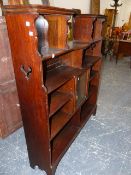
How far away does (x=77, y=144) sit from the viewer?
6.65 feet

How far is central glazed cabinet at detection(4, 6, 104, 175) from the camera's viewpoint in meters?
1.07

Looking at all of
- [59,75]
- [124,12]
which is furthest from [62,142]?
[124,12]

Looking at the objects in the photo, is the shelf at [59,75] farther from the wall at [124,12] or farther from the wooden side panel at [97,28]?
the wall at [124,12]

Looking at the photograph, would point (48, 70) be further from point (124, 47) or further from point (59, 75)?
point (124, 47)

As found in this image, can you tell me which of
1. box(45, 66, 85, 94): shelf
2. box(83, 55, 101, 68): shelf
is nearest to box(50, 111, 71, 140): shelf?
box(45, 66, 85, 94): shelf

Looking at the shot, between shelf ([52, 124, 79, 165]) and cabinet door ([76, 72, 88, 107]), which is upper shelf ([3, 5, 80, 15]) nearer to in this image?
cabinet door ([76, 72, 88, 107])

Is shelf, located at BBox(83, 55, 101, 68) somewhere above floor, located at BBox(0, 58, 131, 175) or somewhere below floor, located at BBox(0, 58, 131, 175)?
above

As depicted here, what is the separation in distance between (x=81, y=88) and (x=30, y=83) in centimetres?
71

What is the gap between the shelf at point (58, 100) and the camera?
1.44 meters

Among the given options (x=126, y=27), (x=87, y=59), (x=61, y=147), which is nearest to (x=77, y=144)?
(x=61, y=147)

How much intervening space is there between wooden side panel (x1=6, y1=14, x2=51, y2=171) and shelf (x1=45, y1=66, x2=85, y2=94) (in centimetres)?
15

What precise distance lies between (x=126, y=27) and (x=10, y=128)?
6946 mm

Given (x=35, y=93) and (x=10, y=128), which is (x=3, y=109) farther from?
(x=35, y=93)

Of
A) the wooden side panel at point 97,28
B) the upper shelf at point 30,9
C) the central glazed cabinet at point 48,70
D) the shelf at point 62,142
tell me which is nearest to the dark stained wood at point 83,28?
the central glazed cabinet at point 48,70
